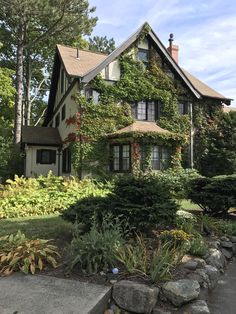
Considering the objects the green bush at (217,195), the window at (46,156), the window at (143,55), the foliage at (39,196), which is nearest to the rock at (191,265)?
the green bush at (217,195)

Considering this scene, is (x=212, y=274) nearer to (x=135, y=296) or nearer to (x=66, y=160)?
(x=135, y=296)

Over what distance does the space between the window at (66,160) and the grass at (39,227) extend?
38.0 feet

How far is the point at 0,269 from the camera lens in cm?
534

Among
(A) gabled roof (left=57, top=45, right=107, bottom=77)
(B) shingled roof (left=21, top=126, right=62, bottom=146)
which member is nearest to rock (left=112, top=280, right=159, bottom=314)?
(A) gabled roof (left=57, top=45, right=107, bottom=77)

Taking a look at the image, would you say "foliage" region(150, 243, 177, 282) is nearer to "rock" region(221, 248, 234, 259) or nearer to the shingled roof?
"rock" region(221, 248, 234, 259)

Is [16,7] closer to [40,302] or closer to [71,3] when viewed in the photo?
[71,3]

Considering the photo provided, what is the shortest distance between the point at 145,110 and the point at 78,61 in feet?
18.2

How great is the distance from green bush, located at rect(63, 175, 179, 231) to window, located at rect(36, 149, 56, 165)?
1709 cm

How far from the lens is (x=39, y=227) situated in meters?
8.43

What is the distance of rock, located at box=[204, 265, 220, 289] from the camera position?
5.76 meters

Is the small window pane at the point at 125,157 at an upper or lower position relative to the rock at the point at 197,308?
upper

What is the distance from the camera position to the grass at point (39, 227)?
7307 mm

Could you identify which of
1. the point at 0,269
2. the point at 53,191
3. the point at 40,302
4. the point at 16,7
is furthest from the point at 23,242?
the point at 16,7

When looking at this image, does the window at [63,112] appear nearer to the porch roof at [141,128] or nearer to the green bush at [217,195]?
the porch roof at [141,128]
